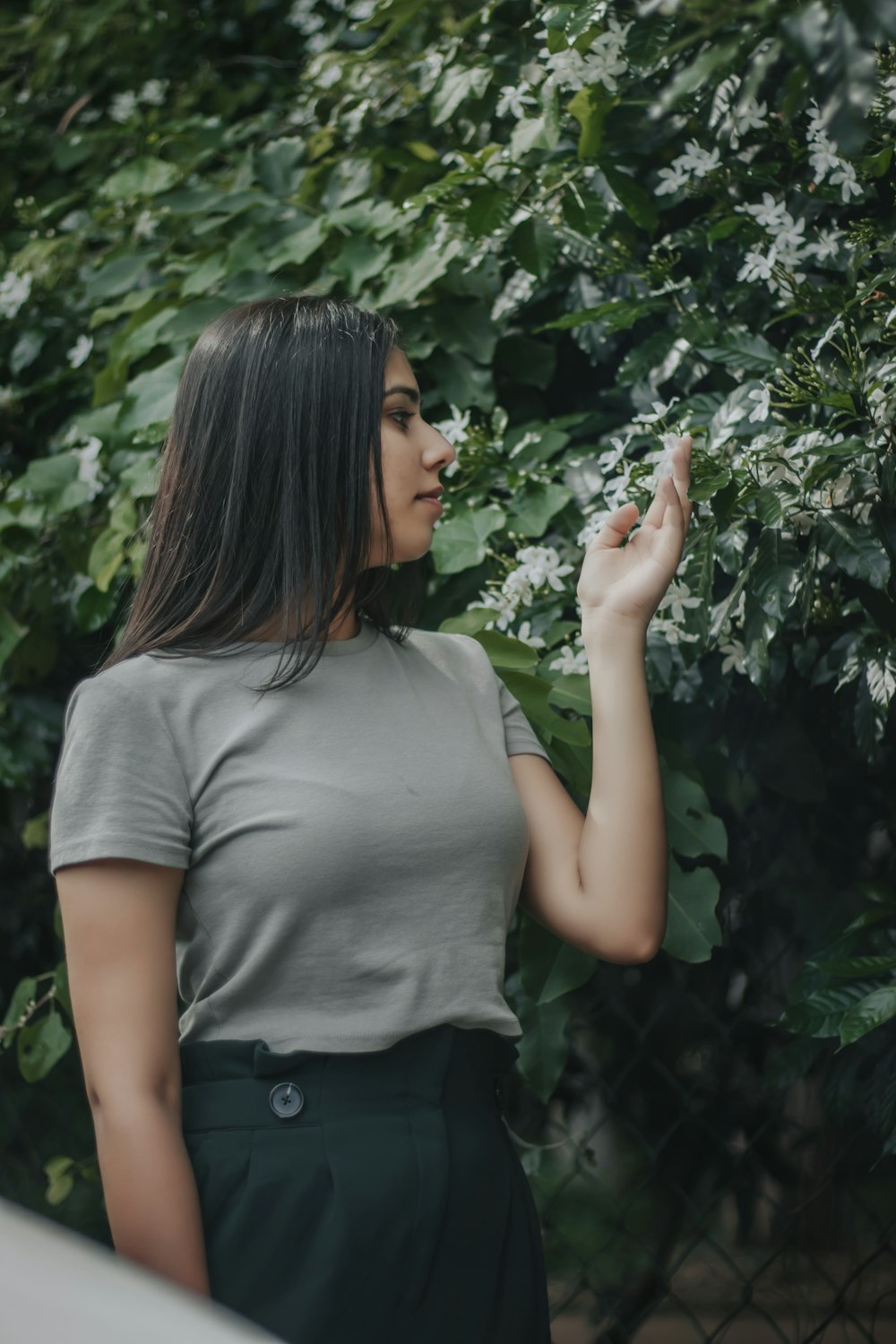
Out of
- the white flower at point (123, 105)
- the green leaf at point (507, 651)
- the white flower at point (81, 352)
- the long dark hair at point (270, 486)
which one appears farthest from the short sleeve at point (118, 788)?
the white flower at point (123, 105)

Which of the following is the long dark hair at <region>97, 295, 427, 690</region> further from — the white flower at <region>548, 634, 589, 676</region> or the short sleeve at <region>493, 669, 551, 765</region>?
the white flower at <region>548, 634, 589, 676</region>

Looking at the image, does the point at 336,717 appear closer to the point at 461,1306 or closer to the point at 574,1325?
the point at 461,1306

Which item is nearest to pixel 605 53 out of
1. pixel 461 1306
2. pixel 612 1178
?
pixel 461 1306

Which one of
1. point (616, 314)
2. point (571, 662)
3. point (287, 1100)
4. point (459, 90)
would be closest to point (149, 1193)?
point (287, 1100)

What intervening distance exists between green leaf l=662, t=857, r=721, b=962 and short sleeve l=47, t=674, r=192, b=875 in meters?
0.62

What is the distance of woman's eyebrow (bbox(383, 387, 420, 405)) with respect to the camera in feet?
4.04

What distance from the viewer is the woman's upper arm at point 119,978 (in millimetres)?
1023

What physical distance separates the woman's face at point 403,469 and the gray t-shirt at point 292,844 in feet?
0.54

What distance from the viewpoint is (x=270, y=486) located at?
1.20 m

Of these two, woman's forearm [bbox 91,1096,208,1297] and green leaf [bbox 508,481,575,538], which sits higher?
woman's forearm [bbox 91,1096,208,1297]

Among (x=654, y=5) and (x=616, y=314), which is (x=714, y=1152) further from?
(x=654, y=5)

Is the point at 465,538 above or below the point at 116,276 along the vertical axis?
below

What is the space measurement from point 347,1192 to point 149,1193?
6.0 inches

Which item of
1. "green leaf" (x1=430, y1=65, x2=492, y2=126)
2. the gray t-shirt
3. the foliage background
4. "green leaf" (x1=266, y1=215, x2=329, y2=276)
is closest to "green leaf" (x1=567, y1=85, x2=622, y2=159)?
the foliage background
